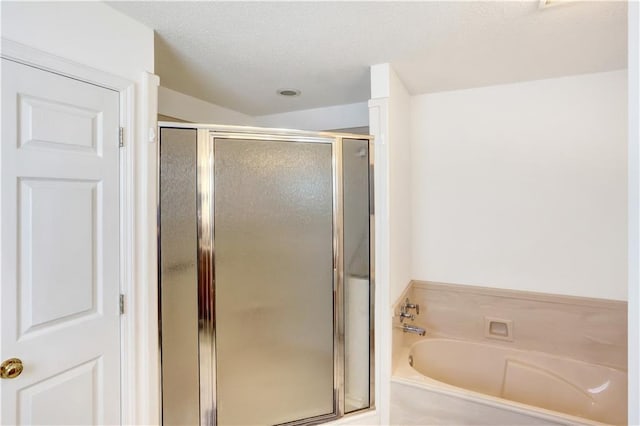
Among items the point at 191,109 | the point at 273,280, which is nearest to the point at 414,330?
the point at 273,280

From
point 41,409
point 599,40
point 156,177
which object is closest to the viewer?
point 41,409

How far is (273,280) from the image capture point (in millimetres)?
1863

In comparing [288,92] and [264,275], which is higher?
[288,92]

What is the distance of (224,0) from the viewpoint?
1.34m

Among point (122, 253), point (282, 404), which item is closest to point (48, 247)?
point (122, 253)

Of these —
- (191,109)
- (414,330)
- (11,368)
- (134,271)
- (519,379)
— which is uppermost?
(191,109)

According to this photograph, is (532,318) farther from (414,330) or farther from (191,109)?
(191,109)

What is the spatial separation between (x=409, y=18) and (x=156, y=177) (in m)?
1.41

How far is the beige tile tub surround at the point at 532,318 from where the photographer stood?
2109mm

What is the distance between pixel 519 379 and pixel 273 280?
1867 mm
